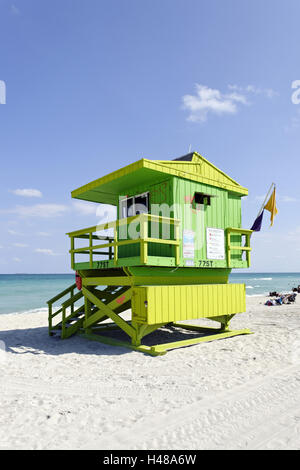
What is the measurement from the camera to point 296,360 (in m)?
7.41

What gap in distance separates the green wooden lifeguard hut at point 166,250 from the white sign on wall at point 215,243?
3cm

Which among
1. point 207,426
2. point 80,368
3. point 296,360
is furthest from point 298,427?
point 80,368

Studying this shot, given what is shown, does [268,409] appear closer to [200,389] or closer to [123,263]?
[200,389]

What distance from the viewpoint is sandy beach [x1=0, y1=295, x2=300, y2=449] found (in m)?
3.88

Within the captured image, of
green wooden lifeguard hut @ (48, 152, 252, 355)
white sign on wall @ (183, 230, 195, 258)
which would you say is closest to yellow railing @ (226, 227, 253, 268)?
Result: green wooden lifeguard hut @ (48, 152, 252, 355)

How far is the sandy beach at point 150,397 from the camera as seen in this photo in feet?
12.7

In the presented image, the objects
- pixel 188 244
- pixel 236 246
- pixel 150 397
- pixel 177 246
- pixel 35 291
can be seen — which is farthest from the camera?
pixel 35 291

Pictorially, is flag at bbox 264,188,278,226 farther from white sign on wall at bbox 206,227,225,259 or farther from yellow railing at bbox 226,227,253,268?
white sign on wall at bbox 206,227,225,259

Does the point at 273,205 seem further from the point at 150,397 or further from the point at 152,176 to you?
the point at 150,397

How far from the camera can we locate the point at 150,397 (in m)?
5.19

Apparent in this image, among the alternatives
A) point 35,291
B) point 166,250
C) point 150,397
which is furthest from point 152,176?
point 35,291

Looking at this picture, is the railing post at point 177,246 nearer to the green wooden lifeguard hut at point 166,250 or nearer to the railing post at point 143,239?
the green wooden lifeguard hut at point 166,250

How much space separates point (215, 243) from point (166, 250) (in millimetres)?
1813

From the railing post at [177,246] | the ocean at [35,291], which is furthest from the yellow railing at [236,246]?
the ocean at [35,291]
